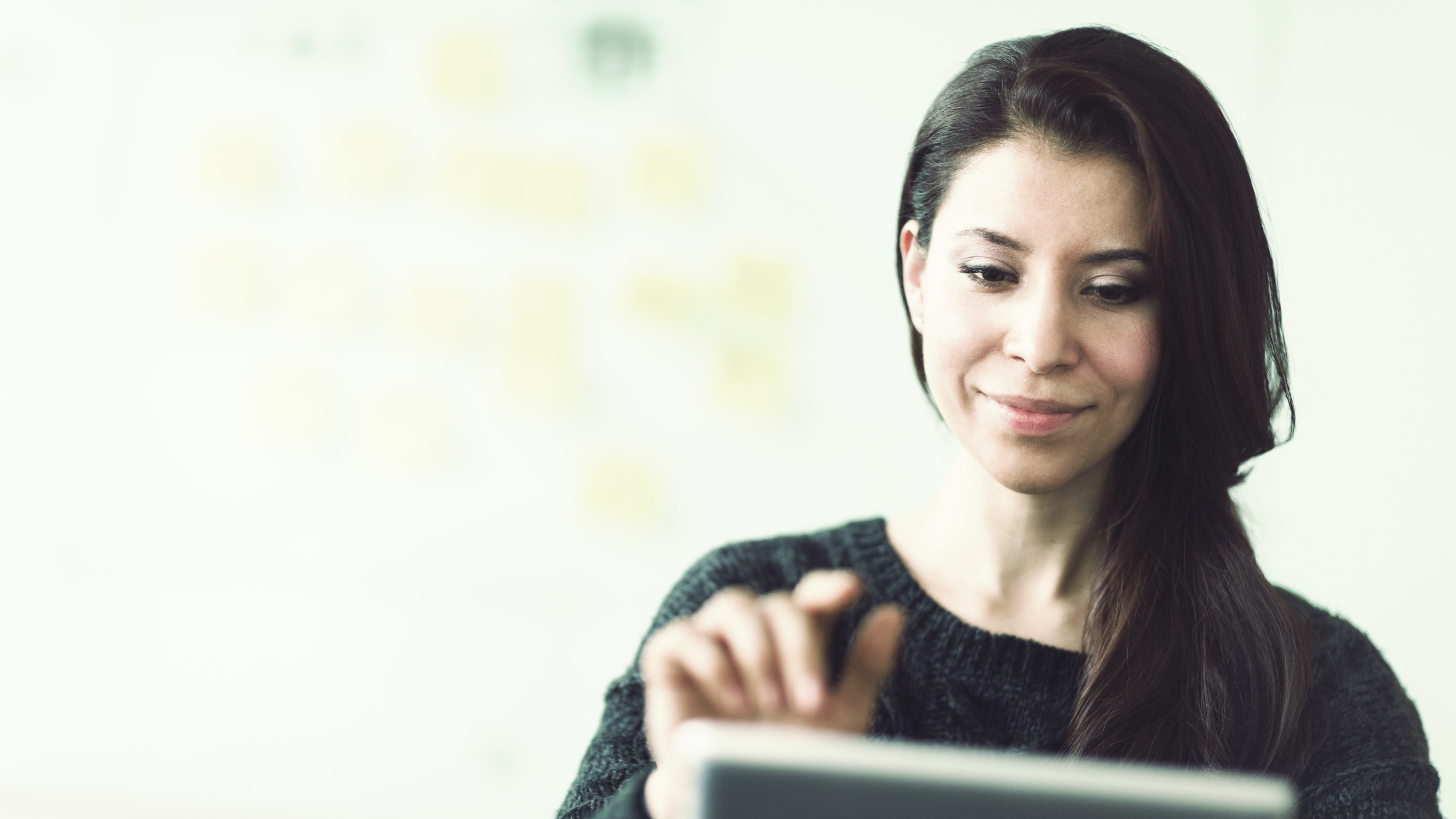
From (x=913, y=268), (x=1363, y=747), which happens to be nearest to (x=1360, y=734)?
(x=1363, y=747)

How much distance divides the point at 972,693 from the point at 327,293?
3.71 feet

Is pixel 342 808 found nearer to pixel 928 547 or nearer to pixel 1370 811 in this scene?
pixel 928 547

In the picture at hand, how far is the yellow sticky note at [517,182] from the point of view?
1.58 meters

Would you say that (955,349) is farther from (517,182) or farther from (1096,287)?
(517,182)

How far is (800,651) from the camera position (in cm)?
→ 48

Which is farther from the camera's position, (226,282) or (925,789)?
(226,282)

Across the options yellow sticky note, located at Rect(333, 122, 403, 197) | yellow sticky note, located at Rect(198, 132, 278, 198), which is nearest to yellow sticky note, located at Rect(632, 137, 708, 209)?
yellow sticky note, located at Rect(333, 122, 403, 197)

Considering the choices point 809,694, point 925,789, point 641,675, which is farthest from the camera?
point 641,675

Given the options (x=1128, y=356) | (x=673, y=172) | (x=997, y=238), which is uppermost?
(x=673, y=172)

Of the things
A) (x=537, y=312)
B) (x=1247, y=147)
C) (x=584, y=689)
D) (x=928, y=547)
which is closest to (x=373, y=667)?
(x=584, y=689)

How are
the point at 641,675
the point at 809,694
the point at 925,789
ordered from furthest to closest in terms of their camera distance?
the point at 641,675
the point at 809,694
the point at 925,789

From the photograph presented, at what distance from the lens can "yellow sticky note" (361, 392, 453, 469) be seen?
1.59 meters

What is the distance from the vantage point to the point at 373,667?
160cm

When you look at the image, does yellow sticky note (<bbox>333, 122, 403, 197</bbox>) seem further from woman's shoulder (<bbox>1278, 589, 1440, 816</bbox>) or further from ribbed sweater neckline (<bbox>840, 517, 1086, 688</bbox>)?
woman's shoulder (<bbox>1278, 589, 1440, 816</bbox>)
